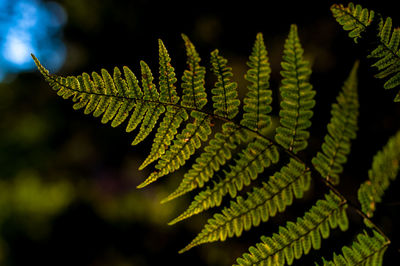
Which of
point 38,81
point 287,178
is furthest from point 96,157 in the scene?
point 287,178

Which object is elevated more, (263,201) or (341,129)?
(341,129)

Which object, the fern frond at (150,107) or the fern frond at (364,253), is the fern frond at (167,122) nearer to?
the fern frond at (150,107)

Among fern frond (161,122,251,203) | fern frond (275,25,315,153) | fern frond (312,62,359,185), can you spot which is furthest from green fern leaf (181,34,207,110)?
fern frond (312,62,359,185)

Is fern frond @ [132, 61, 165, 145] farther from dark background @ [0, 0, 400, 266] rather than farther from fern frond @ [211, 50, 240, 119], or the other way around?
dark background @ [0, 0, 400, 266]

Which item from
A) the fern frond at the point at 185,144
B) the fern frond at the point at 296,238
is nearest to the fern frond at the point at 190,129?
the fern frond at the point at 185,144

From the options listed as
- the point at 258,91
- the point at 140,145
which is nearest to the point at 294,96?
the point at 258,91

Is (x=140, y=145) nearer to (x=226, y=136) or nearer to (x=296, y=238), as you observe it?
(x=226, y=136)
